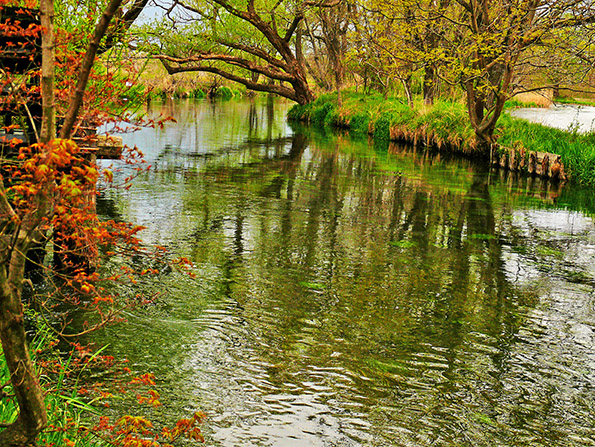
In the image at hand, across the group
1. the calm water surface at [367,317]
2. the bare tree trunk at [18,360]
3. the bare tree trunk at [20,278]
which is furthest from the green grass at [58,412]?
the calm water surface at [367,317]

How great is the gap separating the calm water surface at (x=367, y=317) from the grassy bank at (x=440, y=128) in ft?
10.8

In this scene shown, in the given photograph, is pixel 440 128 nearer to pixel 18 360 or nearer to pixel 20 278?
pixel 20 278

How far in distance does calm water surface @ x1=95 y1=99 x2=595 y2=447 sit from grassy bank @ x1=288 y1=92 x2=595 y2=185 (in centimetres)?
329

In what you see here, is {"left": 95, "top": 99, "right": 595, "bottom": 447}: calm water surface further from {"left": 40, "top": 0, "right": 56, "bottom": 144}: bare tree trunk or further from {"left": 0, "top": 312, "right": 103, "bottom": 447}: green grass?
{"left": 40, "top": 0, "right": 56, "bottom": 144}: bare tree trunk

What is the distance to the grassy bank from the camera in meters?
17.3

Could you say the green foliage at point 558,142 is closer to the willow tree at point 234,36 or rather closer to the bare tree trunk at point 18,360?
the willow tree at point 234,36

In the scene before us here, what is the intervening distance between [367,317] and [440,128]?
676 inches

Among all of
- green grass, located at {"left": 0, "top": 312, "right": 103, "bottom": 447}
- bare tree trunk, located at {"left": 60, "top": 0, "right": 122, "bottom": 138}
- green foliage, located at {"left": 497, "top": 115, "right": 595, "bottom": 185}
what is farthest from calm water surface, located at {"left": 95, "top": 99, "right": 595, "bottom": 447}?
green foliage, located at {"left": 497, "top": 115, "right": 595, "bottom": 185}

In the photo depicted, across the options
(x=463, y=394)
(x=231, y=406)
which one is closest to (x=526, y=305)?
(x=463, y=394)

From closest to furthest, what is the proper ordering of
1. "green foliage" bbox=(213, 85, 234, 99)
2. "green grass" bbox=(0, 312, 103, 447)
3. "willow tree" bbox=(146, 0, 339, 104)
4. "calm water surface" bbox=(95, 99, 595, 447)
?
1. "green grass" bbox=(0, 312, 103, 447)
2. "calm water surface" bbox=(95, 99, 595, 447)
3. "willow tree" bbox=(146, 0, 339, 104)
4. "green foliage" bbox=(213, 85, 234, 99)

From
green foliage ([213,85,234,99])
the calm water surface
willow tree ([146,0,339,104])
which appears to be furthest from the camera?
green foliage ([213,85,234,99])

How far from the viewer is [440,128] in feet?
75.2

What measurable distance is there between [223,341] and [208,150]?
49.3 feet

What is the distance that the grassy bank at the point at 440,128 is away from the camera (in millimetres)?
17328
